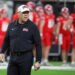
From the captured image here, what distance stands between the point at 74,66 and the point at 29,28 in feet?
23.7

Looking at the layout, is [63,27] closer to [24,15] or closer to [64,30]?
[64,30]

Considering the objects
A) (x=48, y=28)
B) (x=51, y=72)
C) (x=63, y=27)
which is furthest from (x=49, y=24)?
(x=51, y=72)

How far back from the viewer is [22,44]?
715 cm

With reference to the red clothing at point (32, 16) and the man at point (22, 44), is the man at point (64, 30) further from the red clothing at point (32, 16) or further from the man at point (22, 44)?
the man at point (22, 44)

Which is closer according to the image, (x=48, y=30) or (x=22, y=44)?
(x=22, y=44)

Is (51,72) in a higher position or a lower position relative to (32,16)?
lower

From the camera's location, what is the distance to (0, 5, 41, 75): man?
7109 mm

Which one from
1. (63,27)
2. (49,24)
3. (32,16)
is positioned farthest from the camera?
(49,24)

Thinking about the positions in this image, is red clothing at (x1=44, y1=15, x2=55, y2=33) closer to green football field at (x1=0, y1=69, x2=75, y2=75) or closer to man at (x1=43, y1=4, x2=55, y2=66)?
man at (x1=43, y1=4, x2=55, y2=66)

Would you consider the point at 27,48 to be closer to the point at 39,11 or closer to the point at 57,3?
the point at 39,11

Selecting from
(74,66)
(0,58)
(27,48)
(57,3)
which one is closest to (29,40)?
(27,48)

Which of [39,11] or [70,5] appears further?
[70,5]

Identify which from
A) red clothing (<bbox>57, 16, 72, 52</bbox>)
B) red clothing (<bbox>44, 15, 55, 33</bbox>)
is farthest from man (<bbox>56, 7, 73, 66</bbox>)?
red clothing (<bbox>44, 15, 55, 33</bbox>)

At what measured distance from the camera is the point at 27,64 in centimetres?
712
